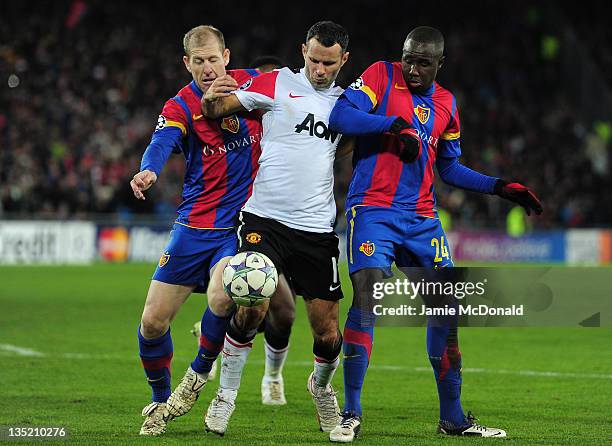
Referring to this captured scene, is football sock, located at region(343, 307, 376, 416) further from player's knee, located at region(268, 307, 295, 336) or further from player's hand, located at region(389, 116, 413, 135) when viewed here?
player's hand, located at region(389, 116, 413, 135)

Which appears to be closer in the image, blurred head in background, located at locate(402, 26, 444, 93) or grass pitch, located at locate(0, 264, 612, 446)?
blurred head in background, located at locate(402, 26, 444, 93)

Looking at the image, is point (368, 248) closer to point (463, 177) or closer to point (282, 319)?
point (463, 177)

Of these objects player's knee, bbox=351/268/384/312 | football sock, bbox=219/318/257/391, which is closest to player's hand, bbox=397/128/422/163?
player's knee, bbox=351/268/384/312

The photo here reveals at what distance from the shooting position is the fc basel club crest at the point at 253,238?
6.38 m

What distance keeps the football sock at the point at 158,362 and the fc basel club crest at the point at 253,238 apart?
0.87m

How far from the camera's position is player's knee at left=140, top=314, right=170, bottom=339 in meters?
6.70

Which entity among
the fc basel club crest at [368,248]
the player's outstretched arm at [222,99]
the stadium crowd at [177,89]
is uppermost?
the stadium crowd at [177,89]

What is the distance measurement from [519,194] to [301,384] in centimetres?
317

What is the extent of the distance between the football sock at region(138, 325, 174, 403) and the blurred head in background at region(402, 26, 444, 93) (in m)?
2.12

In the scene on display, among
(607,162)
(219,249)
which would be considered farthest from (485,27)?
(219,249)

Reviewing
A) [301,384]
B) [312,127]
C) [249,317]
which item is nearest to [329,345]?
[249,317]

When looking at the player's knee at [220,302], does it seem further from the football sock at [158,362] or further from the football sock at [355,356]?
the football sock at [355,356]

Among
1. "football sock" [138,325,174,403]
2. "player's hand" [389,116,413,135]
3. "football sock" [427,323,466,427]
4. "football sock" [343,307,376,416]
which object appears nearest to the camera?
"player's hand" [389,116,413,135]

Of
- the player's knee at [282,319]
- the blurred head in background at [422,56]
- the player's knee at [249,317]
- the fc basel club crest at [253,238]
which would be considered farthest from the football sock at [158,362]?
the blurred head in background at [422,56]
